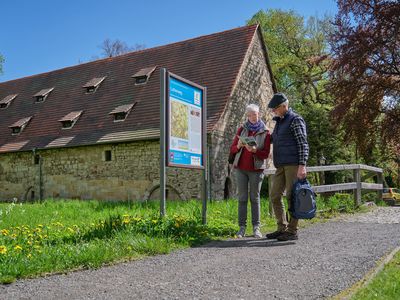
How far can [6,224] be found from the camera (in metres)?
8.68

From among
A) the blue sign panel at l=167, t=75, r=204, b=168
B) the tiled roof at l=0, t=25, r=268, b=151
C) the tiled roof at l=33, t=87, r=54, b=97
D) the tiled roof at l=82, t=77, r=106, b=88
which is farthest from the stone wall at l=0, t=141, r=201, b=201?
the blue sign panel at l=167, t=75, r=204, b=168

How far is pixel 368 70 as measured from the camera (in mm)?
16375

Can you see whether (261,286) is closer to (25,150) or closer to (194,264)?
(194,264)

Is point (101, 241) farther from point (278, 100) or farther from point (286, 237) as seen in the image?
point (278, 100)

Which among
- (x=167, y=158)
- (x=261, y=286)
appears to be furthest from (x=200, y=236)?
(x=261, y=286)

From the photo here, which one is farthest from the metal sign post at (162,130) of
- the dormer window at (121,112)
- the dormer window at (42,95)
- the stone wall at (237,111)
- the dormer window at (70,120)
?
the dormer window at (42,95)

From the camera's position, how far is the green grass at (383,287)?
3586 mm

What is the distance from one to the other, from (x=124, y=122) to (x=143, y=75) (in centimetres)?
303

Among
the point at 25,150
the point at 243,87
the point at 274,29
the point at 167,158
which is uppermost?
the point at 274,29

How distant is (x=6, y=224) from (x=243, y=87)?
1372 cm

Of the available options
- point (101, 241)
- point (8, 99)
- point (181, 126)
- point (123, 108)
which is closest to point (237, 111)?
point (123, 108)

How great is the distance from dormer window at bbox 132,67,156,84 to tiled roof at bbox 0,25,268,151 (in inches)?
9.8

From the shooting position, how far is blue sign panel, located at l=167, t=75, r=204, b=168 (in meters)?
7.12

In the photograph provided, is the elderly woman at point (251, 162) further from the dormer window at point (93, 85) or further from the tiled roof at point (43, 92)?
the tiled roof at point (43, 92)
